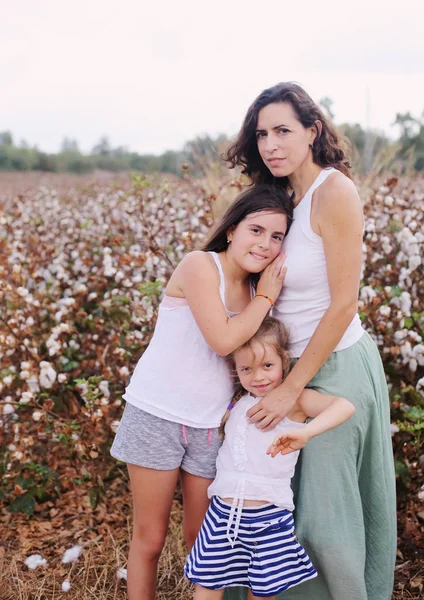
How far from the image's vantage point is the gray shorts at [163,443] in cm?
207

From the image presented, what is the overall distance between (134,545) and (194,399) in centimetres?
57

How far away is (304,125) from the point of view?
217 cm

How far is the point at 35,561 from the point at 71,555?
0.15m

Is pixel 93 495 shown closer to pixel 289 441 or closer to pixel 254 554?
pixel 254 554

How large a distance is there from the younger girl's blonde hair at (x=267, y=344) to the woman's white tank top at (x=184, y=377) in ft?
0.10

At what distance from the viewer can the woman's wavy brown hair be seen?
2153 mm

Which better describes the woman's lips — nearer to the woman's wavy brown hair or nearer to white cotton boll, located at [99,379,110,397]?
the woman's wavy brown hair

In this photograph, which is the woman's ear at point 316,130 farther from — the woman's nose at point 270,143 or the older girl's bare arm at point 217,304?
the older girl's bare arm at point 217,304

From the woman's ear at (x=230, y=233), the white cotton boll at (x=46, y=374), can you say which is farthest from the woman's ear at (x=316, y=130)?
the white cotton boll at (x=46, y=374)

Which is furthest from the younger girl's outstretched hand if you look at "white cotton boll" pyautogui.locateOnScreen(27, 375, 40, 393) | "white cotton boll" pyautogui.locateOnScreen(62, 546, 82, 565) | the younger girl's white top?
"white cotton boll" pyautogui.locateOnScreen(27, 375, 40, 393)

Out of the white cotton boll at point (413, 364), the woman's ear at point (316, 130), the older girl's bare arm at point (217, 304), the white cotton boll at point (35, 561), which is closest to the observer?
the older girl's bare arm at point (217, 304)

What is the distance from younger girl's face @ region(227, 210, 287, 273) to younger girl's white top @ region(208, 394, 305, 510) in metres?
0.43

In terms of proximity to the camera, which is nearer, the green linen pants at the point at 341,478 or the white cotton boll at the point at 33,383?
the green linen pants at the point at 341,478

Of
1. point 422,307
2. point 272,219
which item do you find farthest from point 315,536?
point 422,307
